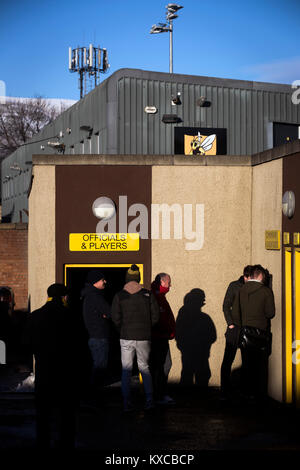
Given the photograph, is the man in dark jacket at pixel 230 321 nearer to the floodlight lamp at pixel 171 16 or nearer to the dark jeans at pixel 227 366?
the dark jeans at pixel 227 366

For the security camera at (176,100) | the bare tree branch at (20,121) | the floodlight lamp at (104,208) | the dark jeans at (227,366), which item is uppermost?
the bare tree branch at (20,121)

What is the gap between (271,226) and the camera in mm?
10383

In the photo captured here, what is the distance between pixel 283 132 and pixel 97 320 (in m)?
12.7

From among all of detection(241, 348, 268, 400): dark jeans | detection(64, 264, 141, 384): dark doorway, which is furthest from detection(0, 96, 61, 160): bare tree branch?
detection(241, 348, 268, 400): dark jeans

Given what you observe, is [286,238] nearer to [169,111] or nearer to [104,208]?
[104,208]

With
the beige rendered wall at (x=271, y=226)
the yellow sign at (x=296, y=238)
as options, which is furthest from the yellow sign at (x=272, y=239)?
the yellow sign at (x=296, y=238)

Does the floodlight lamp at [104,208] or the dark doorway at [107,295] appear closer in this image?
the floodlight lamp at [104,208]

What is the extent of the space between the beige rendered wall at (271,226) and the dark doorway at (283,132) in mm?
9704

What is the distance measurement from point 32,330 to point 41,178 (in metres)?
4.62

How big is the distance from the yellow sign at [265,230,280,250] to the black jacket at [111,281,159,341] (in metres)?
2.03

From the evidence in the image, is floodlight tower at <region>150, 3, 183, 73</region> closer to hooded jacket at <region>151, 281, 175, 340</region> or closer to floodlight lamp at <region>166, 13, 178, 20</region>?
floodlight lamp at <region>166, 13, 178, 20</region>

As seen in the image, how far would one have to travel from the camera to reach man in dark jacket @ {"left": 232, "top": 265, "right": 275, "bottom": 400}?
30.5 ft

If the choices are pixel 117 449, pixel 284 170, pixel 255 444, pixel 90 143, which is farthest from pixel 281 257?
pixel 90 143

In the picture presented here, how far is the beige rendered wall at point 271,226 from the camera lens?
9.93 metres
